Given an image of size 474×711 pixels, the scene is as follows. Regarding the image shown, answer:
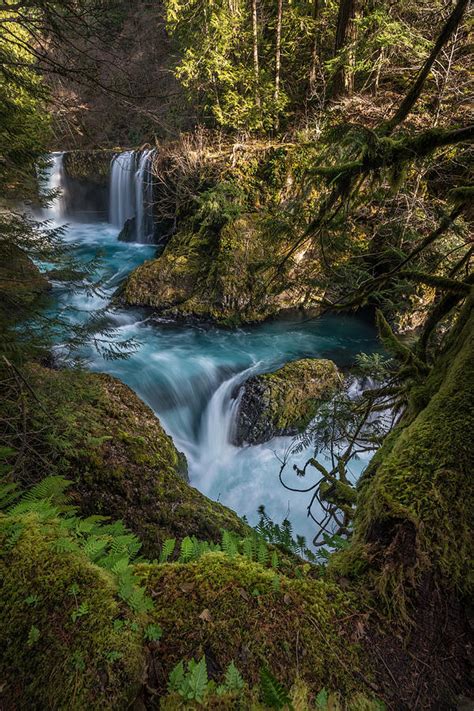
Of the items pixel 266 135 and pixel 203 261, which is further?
pixel 266 135

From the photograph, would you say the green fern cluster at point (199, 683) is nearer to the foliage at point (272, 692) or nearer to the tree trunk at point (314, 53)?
the foliage at point (272, 692)

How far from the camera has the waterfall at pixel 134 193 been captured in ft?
58.2

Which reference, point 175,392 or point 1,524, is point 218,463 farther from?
point 1,524

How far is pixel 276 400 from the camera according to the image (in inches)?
336

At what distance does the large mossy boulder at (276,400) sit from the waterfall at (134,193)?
1170cm

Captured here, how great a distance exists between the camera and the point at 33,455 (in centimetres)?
390

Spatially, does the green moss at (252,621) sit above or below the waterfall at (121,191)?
below

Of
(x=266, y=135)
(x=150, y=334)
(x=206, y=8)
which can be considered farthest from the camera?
(x=266, y=135)

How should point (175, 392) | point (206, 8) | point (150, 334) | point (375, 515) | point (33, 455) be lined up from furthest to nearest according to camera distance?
point (206, 8) → point (150, 334) → point (175, 392) → point (33, 455) → point (375, 515)

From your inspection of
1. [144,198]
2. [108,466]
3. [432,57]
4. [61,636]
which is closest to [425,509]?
[61,636]

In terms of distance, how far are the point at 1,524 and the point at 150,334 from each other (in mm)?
10401

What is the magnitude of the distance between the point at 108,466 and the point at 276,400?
15.8ft

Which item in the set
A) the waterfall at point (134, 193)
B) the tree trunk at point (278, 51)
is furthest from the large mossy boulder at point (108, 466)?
the waterfall at point (134, 193)

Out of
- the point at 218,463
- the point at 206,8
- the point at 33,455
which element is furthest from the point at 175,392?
the point at 206,8
